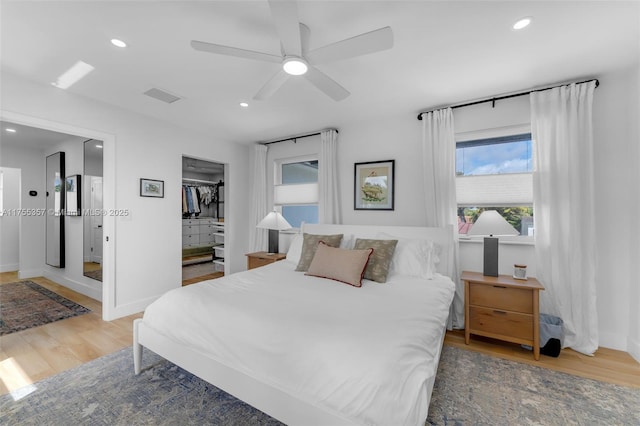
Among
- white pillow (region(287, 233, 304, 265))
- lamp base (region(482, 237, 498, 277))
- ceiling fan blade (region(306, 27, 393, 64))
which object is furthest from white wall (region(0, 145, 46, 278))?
lamp base (region(482, 237, 498, 277))

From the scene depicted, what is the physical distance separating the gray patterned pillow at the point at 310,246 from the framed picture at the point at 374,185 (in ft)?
2.83

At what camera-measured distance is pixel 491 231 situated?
251 centimetres

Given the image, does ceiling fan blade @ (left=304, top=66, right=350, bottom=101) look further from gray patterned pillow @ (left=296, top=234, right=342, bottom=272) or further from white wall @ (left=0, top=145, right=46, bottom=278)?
white wall @ (left=0, top=145, right=46, bottom=278)

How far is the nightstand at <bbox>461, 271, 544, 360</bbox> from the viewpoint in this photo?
2.40 metres

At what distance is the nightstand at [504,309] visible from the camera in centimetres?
240

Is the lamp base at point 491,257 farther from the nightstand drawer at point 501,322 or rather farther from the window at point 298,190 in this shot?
the window at point 298,190

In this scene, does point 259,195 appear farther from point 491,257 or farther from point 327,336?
point 327,336

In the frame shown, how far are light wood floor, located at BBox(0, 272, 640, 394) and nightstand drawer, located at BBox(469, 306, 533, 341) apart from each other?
0.59ft

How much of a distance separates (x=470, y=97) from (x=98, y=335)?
4.76 meters

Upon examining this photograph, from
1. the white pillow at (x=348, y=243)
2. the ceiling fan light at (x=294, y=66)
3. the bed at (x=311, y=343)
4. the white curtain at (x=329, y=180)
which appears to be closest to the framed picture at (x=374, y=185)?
the white curtain at (x=329, y=180)

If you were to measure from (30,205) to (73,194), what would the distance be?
1935 millimetres

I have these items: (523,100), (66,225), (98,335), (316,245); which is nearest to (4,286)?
(66,225)

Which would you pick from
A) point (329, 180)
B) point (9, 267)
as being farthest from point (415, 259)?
point (9, 267)

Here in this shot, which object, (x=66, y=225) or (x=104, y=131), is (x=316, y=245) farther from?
(x=66, y=225)
